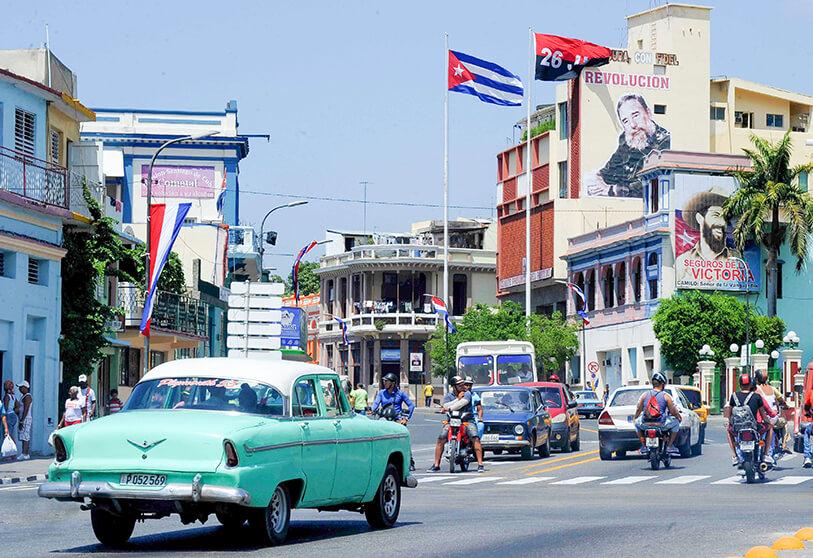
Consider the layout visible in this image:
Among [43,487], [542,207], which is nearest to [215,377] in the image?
[43,487]

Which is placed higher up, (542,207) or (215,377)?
(542,207)

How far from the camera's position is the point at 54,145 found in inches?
1651

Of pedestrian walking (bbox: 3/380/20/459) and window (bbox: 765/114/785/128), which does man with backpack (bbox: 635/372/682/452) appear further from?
window (bbox: 765/114/785/128)

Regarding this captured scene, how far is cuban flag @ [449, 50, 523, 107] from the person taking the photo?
244 feet

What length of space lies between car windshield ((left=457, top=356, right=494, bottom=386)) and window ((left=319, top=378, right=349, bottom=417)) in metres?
37.2

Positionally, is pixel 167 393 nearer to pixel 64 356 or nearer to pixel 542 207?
pixel 64 356

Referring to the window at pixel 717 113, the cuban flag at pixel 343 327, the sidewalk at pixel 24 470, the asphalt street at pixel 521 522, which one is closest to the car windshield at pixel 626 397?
the asphalt street at pixel 521 522

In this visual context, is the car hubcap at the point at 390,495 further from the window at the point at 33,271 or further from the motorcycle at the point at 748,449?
the window at the point at 33,271

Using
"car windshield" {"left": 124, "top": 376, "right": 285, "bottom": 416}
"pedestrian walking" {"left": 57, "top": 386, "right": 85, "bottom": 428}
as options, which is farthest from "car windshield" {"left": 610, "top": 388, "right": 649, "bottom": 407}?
"car windshield" {"left": 124, "top": 376, "right": 285, "bottom": 416}

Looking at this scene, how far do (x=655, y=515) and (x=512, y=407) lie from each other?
16.6 meters

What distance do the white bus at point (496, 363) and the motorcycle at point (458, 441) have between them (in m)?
22.4

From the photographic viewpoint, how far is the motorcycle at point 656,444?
30.6m

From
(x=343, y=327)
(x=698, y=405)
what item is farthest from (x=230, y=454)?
(x=343, y=327)

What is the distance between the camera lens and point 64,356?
4134 cm
